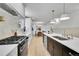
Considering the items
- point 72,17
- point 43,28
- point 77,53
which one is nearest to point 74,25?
point 72,17

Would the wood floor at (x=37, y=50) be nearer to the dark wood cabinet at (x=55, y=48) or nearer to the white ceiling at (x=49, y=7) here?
the dark wood cabinet at (x=55, y=48)

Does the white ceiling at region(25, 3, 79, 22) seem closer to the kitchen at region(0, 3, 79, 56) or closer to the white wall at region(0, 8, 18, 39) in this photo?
the kitchen at region(0, 3, 79, 56)

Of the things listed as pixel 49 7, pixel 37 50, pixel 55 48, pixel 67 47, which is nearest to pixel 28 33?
pixel 37 50

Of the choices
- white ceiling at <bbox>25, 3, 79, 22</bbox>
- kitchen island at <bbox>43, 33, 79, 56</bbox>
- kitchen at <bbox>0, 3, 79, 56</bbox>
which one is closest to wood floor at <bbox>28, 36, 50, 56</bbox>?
kitchen at <bbox>0, 3, 79, 56</bbox>

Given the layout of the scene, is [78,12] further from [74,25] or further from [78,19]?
[74,25]

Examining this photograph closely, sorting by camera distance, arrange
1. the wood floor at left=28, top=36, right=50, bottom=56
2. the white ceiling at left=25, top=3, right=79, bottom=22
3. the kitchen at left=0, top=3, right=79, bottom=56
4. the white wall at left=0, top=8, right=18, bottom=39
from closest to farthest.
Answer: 1. the kitchen at left=0, top=3, right=79, bottom=56
2. the white wall at left=0, top=8, right=18, bottom=39
3. the wood floor at left=28, top=36, right=50, bottom=56
4. the white ceiling at left=25, top=3, right=79, bottom=22

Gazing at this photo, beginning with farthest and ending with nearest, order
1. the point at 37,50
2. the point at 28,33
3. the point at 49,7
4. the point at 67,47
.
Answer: the point at 28,33 < the point at 49,7 < the point at 37,50 < the point at 67,47

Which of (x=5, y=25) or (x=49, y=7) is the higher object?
(x=49, y=7)

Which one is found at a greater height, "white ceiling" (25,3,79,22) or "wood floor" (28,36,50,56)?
"white ceiling" (25,3,79,22)

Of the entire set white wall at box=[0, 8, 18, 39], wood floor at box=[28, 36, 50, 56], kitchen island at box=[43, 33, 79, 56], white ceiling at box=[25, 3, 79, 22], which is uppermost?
white ceiling at box=[25, 3, 79, 22]

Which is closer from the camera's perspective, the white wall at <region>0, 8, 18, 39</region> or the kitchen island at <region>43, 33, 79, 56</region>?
the kitchen island at <region>43, 33, 79, 56</region>

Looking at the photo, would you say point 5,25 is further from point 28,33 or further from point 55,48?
point 28,33

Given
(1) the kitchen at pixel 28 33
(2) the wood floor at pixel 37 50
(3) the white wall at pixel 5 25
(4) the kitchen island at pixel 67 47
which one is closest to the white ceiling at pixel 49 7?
(1) the kitchen at pixel 28 33

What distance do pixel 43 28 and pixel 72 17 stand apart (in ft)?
47.2
